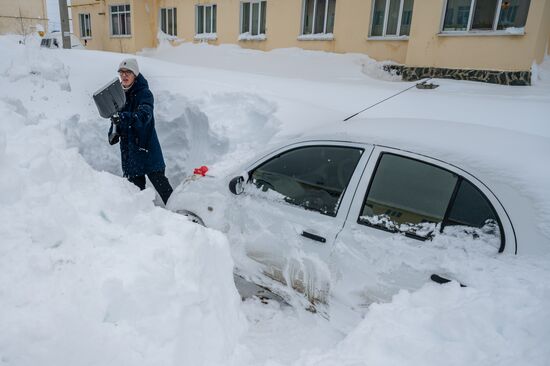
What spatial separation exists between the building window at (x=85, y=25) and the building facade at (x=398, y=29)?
4.35m

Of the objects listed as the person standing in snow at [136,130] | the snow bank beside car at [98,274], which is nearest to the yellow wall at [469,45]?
the person standing in snow at [136,130]

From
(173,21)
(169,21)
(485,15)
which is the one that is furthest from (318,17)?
(169,21)

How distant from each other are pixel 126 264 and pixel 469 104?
627 centimetres

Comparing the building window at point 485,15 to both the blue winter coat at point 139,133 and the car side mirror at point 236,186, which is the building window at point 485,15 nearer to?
the blue winter coat at point 139,133

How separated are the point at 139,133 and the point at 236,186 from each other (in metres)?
1.54

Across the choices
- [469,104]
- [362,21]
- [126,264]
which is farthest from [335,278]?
[362,21]

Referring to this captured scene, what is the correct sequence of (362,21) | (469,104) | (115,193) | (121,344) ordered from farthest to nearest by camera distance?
(362,21), (469,104), (115,193), (121,344)

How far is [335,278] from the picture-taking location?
2490 millimetres

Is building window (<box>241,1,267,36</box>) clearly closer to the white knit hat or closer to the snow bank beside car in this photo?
the white knit hat

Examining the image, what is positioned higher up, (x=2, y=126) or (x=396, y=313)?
(x=2, y=126)

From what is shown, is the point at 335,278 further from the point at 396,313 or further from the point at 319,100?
the point at 319,100

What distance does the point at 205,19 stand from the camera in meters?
14.6

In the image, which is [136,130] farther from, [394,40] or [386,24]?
[386,24]

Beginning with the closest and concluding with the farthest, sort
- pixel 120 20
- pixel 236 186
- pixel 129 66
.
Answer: pixel 236 186, pixel 129 66, pixel 120 20
